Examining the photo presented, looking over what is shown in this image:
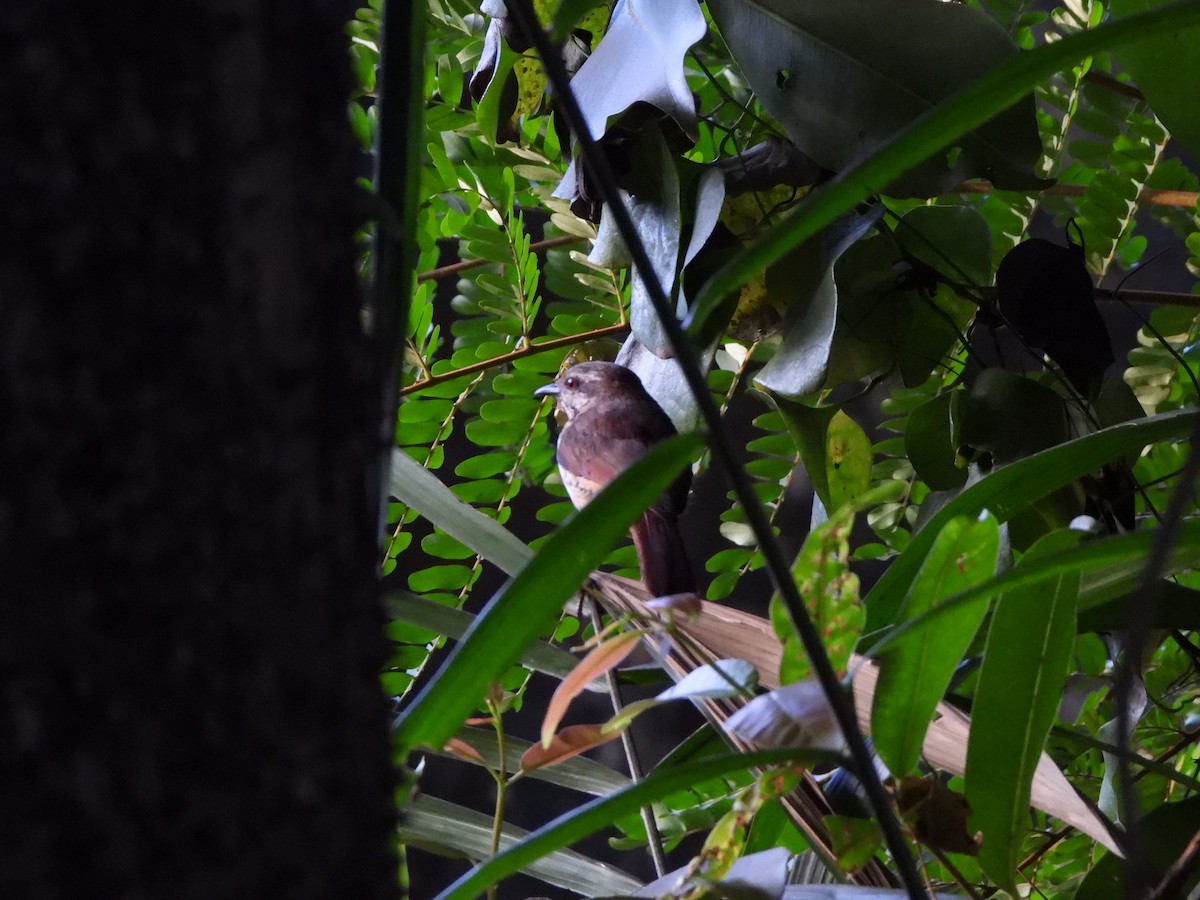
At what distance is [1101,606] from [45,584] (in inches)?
23.1

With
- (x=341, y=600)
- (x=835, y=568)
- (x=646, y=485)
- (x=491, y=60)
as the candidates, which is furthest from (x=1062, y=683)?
(x=491, y=60)

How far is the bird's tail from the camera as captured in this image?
136 cm

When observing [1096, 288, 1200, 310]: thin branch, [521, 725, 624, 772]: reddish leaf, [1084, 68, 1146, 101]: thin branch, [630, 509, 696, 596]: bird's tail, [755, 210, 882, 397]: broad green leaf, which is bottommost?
[630, 509, 696, 596]: bird's tail

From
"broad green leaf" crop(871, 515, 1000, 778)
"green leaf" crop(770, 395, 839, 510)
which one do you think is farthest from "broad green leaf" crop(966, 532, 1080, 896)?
"green leaf" crop(770, 395, 839, 510)

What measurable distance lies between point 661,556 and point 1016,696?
941 mm

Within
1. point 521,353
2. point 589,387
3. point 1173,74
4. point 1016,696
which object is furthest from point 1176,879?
point 589,387

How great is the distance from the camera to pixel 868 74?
688 millimetres

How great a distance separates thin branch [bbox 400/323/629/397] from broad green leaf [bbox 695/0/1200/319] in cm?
84

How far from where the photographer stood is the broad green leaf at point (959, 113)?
34 cm

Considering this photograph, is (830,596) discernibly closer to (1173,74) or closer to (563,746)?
(563,746)

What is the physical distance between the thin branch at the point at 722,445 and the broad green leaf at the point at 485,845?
37 cm

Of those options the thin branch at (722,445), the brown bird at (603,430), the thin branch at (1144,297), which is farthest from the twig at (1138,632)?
the brown bird at (603,430)

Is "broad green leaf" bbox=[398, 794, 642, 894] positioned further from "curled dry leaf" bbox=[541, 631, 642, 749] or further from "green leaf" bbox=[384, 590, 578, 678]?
"curled dry leaf" bbox=[541, 631, 642, 749]

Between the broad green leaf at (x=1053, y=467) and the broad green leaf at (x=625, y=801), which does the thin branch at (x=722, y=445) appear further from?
the broad green leaf at (x=1053, y=467)
